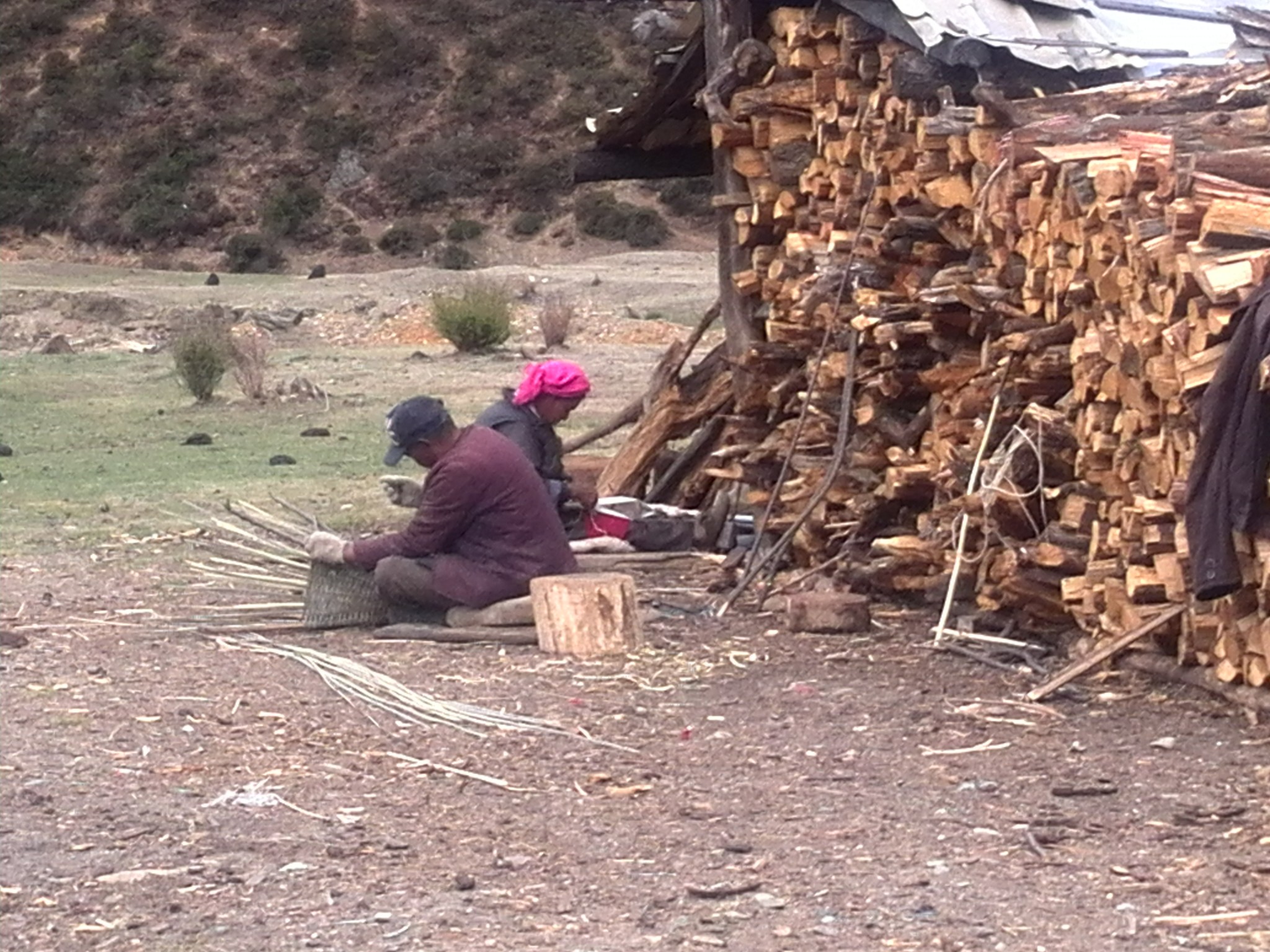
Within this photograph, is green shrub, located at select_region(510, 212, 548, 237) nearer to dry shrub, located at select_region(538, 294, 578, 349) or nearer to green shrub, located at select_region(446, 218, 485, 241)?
green shrub, located at select_region(446, 218, 485, 241)

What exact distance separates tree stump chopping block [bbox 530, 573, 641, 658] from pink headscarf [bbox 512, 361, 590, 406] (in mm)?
1256

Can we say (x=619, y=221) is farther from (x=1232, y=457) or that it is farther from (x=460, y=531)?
(x=1232, y=457)

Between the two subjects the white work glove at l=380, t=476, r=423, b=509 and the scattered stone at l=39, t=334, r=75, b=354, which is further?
the scattered stone at l=39, t=334, r=75, b=354

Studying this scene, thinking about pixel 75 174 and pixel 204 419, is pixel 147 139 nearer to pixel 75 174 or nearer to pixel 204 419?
pixel 75 174

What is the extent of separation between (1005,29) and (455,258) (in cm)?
3225

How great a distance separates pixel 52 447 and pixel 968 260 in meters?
9.66

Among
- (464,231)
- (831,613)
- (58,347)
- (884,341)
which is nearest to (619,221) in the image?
(464,231)

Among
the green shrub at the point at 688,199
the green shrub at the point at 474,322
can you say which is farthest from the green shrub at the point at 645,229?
the green shrub at the point at 474,322

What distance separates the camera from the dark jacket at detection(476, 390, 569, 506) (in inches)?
380

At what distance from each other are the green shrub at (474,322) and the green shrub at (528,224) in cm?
1922

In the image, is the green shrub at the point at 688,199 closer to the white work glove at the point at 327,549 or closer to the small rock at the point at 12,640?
the white work glove at the point at 327,549

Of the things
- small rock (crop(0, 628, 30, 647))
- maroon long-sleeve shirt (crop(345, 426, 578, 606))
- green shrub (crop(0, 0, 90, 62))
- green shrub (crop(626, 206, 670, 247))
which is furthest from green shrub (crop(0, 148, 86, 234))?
maroon long-sleeve shirt (crop(345, 426, 578, 606))

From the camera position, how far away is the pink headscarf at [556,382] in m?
9.40

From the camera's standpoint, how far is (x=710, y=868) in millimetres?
5406
